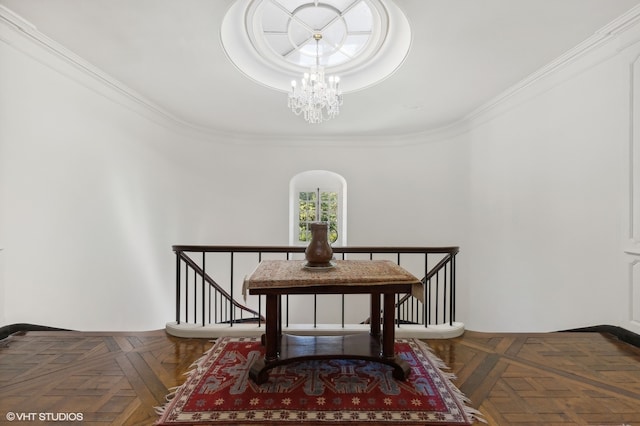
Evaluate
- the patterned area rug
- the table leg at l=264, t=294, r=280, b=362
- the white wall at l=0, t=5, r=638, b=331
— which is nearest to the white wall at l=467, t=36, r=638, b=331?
the white wall at l=0, t=5, r=638, b=331

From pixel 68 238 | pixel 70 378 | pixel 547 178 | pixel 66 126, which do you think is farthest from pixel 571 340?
pixel 66 126

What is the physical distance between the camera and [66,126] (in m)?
3.30

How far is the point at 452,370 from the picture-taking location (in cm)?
235

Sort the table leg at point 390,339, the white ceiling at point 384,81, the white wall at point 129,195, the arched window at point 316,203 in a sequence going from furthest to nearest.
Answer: the arched window at point 316,203 → the white wall at point 129,195 → the white ceiling at point 384,81 → the table leg at point 390,339

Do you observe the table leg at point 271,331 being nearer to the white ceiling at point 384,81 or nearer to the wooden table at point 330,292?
the wooden table at point 330,292

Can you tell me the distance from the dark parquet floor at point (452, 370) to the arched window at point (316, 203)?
4028 millimetres

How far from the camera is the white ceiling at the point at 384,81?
8.35 feet

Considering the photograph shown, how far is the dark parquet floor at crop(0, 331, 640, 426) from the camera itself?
1818 mm

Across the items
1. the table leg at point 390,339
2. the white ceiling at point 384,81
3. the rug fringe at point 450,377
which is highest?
the white ceiling at point 384,81

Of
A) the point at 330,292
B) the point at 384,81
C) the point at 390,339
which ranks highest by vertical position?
the point at 384,81

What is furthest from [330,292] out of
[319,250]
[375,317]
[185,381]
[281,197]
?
[281,197]

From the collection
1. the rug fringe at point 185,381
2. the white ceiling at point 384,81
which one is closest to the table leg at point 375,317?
the rug fringe at point 185,381

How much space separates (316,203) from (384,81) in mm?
3477

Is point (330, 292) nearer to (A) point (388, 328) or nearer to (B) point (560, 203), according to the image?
(A) point (388, 328)
